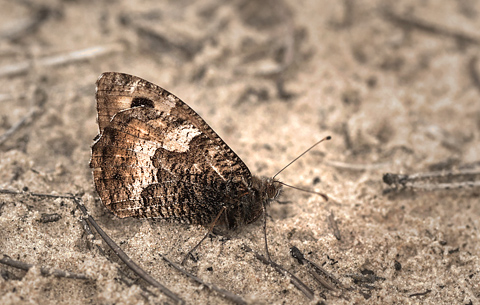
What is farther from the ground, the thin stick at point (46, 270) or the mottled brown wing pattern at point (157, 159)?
the mottled brown wing pattern at point (157, 159)

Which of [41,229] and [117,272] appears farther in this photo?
[41,229]

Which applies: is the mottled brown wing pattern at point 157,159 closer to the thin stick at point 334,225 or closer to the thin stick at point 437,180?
the thin stick at point 334,225

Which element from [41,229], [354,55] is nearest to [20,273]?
[41,229]

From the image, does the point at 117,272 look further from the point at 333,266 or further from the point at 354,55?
the point at 354,55

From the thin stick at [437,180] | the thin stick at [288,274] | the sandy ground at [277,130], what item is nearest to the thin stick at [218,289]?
the sandy ground at [277,130]

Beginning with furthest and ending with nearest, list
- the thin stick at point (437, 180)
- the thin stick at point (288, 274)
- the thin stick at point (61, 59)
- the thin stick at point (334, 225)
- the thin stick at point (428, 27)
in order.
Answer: the thin stick at point (428, 27), the thin stick at point (61, 59), the thin stick at point (437, 180), the thin stick at point (334, 225), the thin stick at point (288, 274)

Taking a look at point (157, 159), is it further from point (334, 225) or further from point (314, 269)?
point (334, 225)
